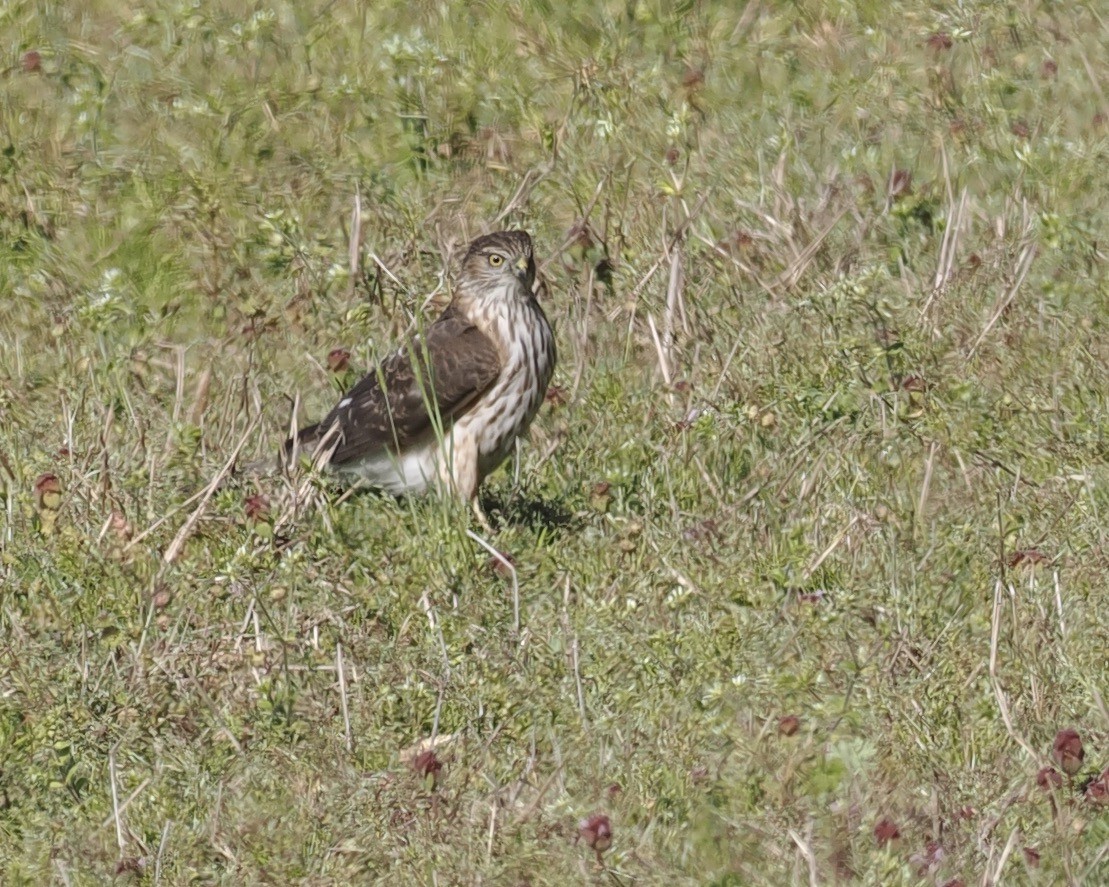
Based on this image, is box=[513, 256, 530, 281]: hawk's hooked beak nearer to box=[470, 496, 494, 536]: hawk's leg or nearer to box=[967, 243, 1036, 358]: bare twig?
box=[470, 496, 494, 536]: hawk's leg

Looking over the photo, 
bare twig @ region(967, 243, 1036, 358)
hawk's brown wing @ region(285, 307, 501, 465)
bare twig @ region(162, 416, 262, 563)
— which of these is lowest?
hawk's brown wing @ region(285, 307, 501, 465)

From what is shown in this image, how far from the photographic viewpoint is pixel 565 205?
9.44 m

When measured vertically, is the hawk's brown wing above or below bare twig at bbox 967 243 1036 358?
below

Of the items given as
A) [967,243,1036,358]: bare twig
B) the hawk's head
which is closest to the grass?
[967,243,1036,358]: bare twig

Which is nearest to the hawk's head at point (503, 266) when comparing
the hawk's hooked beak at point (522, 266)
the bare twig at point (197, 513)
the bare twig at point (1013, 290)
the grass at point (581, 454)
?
the hawk's hooked beak at point (522, 266)

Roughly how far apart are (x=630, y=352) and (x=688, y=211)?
2.67 ft

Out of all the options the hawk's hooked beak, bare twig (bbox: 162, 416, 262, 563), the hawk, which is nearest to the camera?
bare twig (bbox: 162, 416, 262, 563)

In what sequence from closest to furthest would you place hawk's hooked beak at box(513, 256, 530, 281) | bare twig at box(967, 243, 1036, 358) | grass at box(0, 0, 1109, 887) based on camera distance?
grass at box(0, 0, 1109, 887) < bare twig at box(967, 243, 1036, 358) < hawk's hooked beak at box(513, 256, 530, 281)

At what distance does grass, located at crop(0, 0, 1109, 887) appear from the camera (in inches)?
214

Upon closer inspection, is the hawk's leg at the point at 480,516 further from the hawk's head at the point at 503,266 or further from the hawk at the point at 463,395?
the hawk's head at the point at 503,266

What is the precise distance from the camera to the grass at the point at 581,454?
17.8ft

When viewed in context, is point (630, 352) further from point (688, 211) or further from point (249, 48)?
point (249, 48)

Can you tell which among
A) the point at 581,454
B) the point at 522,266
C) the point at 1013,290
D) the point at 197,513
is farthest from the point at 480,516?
the point at 1013,290

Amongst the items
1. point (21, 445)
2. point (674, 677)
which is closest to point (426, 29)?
point (21, 445)
